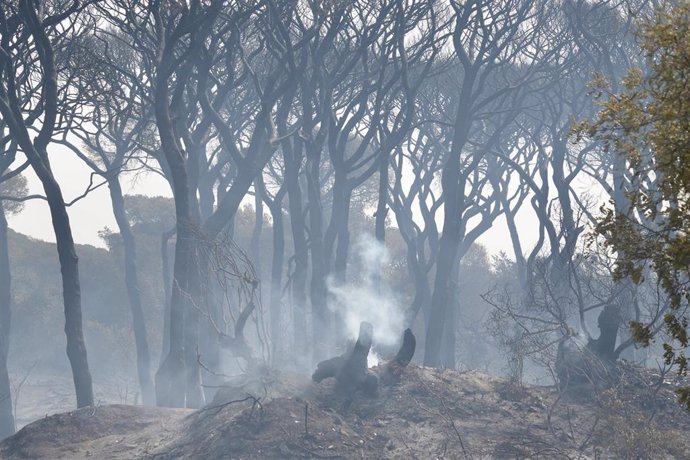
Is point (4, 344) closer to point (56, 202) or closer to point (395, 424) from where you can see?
point (56, 202)

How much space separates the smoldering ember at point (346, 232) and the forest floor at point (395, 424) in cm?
5

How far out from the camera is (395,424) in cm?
1413

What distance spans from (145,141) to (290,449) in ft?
48.7

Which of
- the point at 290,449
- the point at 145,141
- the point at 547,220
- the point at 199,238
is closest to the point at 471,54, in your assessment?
the point at 547,220

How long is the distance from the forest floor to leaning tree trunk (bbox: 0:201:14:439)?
5.95 metres

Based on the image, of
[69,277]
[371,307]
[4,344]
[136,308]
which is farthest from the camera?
[371,307]

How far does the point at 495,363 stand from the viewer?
40781 millimetres

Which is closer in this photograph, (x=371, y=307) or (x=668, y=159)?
(x=668, y=159)

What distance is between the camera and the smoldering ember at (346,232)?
1177 cm

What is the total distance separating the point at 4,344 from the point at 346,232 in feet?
29.7

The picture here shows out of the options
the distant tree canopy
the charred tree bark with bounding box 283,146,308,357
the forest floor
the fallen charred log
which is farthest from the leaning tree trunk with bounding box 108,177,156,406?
the distant tree canopy

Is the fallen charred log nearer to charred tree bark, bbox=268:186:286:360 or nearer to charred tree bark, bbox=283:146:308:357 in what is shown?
charred tree bark, bbox=283:146:308:357

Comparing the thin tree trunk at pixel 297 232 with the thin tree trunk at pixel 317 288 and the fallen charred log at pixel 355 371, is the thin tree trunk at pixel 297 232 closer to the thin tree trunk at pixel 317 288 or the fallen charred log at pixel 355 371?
the thin tree trunk at pixel 317 288

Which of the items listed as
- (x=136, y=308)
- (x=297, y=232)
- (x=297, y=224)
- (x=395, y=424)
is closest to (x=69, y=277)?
(x=395, y=424)
